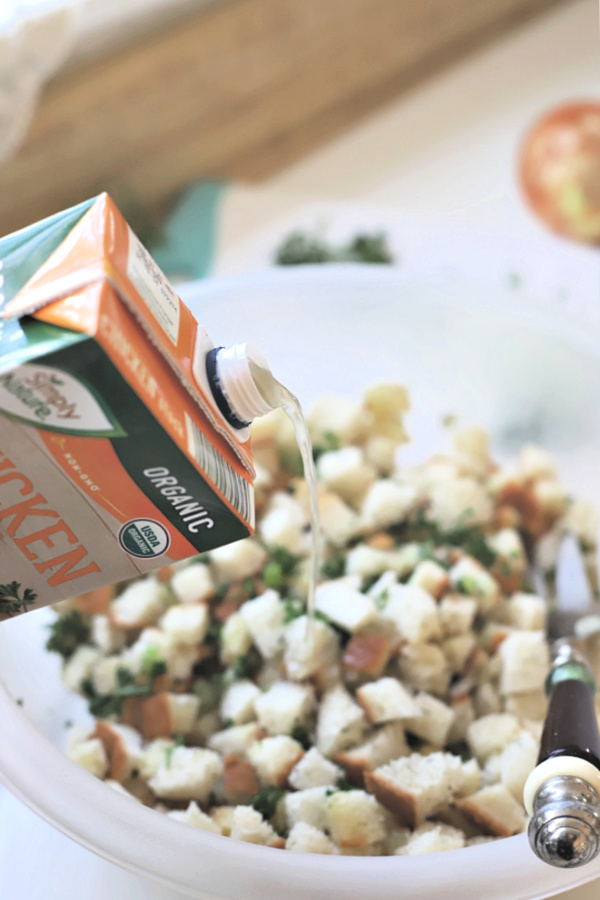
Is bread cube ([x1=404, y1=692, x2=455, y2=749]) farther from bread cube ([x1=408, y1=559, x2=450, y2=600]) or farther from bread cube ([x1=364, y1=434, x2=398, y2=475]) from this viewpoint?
bread cube ([x1=364, y1=434, x2=398, y2=475])

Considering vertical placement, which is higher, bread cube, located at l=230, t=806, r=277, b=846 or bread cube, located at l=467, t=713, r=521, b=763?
bread cube, located at l=230, t=806, r=277, b=846

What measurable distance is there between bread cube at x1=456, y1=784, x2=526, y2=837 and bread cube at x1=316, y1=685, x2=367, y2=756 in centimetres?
11

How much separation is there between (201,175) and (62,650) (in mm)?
997

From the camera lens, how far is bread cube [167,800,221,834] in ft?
2.30

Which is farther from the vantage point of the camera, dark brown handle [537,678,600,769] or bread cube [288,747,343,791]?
bread cube [288,747,343,791]

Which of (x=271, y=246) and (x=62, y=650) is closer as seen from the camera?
(x=62, y=650)

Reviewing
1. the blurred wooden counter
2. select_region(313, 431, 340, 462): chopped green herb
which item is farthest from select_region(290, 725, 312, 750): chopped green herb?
the blurred wooden counter

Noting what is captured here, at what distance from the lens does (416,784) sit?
0.72 metres

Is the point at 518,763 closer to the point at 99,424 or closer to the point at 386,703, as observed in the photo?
the point at 386,703

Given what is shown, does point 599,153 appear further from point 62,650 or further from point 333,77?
point 62,650

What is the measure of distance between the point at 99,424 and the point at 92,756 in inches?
16.7

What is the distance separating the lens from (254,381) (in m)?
0.53

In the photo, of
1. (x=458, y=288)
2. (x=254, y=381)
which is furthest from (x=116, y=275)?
(x=458, y=288)

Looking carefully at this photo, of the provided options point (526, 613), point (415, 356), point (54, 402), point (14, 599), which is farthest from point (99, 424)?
point (415, 356)
